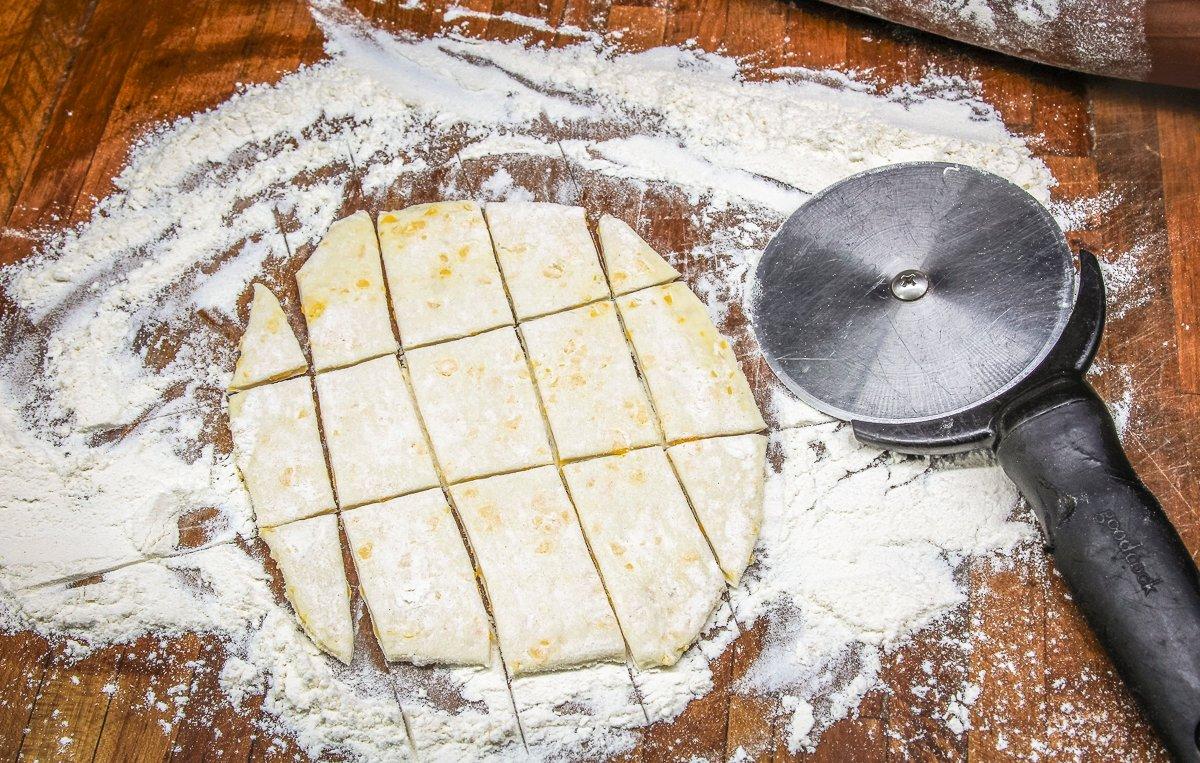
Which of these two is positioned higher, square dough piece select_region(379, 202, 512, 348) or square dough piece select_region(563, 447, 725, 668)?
square dough piece select_region(379, 202, 512, 348)

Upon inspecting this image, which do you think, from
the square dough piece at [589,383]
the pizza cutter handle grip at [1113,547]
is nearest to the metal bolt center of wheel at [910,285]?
the pizza cutter handle grip at [1113,547]

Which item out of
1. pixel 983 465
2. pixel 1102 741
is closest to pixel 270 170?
pixel 983 465

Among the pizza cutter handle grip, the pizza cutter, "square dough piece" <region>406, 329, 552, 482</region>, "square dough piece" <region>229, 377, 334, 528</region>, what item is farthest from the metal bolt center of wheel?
"square dough piece" <region>229, 377, 334, 528</region>

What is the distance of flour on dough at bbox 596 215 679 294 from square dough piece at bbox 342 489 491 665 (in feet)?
2.34

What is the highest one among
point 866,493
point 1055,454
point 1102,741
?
point 1055,454

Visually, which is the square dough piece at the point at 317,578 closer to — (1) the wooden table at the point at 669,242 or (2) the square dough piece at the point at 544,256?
(1) the wooden table at the point at 669,242

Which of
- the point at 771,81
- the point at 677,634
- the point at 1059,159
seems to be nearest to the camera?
the point at 677,634

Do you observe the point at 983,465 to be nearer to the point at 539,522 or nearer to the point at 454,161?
the point at 539,522

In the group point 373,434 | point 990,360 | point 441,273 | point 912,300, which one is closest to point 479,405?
point 373,434

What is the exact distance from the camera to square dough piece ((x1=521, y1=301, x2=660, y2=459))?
6.88 feet

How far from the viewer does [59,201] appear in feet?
8.09

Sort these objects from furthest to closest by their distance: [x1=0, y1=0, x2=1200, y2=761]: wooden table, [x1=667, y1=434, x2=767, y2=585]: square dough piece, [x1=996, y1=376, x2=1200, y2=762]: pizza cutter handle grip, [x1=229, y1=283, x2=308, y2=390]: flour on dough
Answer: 1. [x1=229, y1=283, x2=308, y2=390]: flour on dough
2. [x1=667, y1=434, x2=767, y2=585]: square dough piece
3. [x1=0, y1=0, x2=1200, y2=761]: wooden table
4. [x1=996, y1=376, x2=1200, y2=762]: pizza cutter handle grip

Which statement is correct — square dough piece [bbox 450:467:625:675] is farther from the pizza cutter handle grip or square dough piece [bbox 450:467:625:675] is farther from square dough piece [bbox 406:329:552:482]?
the pizza cutter handle grip

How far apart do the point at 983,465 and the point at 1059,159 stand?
0.89 m
